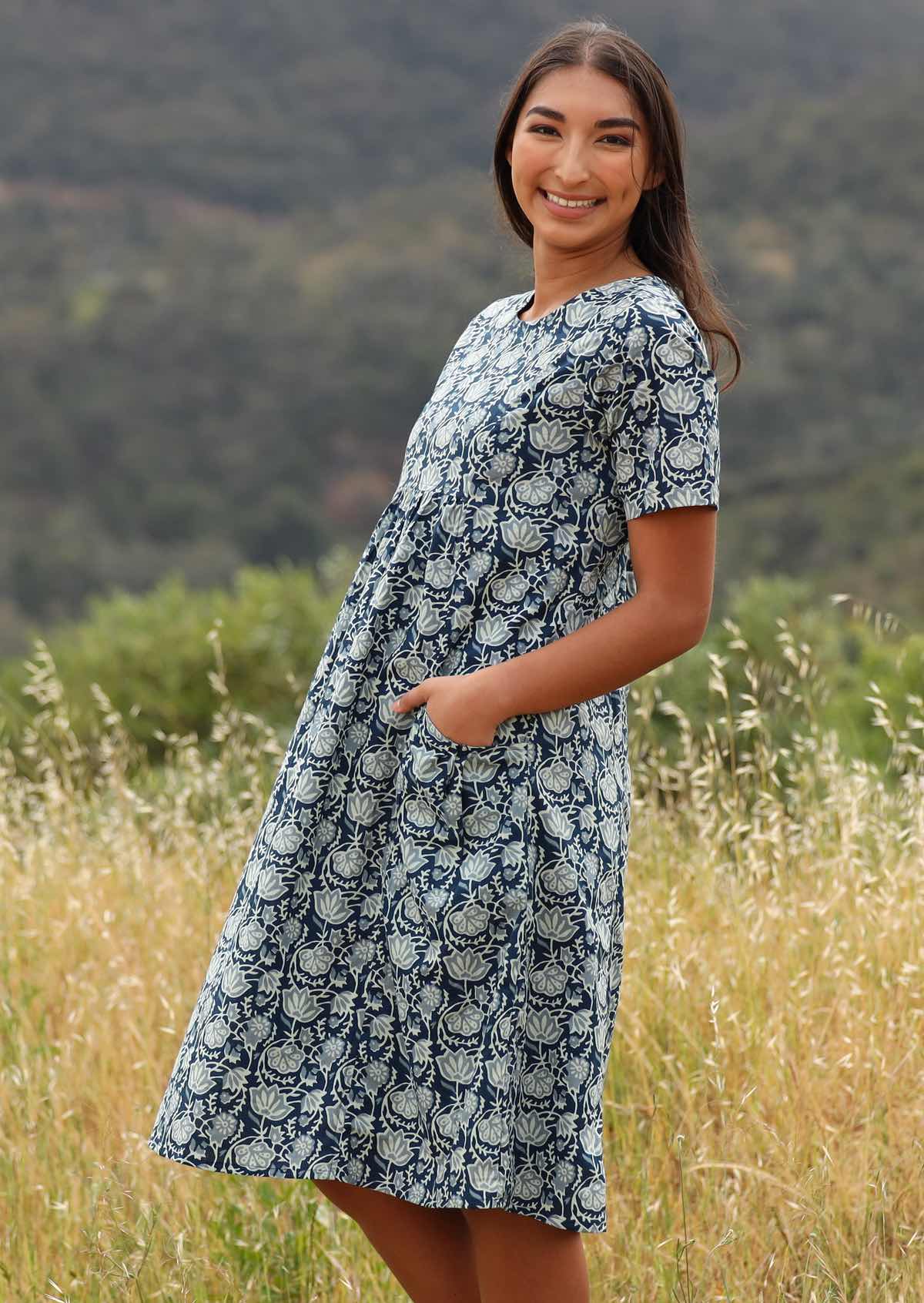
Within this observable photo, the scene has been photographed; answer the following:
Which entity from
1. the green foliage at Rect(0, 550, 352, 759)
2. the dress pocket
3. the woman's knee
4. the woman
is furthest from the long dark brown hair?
the green foliage at Rect(0, 550, 352, 759)

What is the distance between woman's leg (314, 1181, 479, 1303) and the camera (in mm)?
1690

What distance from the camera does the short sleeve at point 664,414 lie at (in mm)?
1511

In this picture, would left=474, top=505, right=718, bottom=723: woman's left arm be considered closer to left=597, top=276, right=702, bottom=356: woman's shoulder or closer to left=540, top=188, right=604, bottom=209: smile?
left=597, top=276, right=702, bottom=356: woman's shoulder

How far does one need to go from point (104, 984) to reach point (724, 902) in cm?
129

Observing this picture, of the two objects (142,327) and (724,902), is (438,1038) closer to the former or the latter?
(724,902)

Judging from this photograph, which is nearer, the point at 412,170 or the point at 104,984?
the point at 104,984

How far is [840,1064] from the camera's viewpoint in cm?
238

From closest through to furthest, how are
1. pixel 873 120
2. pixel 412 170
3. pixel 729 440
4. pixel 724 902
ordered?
1. pixel 724 902
2. pixel 729 440
3. pixel 873 120
4. pixel 412 170

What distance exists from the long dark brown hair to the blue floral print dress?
0.40 feet

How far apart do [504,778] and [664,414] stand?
1.35 feet

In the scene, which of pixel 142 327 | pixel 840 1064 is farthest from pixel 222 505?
pixel 840 1064

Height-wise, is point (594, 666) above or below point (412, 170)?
below

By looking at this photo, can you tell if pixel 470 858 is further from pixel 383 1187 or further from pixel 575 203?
pixel 575 203

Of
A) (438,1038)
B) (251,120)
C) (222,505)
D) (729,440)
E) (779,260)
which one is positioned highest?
(251,120)
